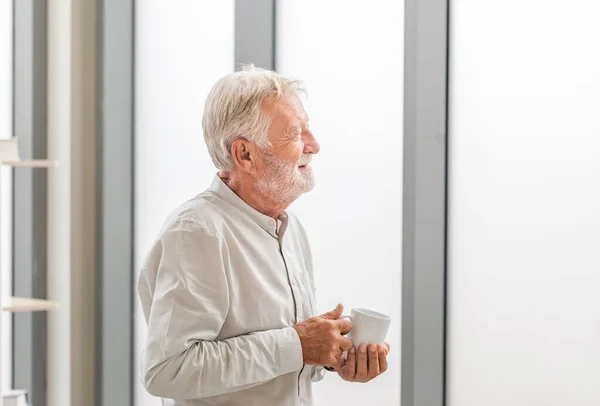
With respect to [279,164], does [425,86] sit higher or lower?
higher

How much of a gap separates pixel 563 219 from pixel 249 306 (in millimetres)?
907

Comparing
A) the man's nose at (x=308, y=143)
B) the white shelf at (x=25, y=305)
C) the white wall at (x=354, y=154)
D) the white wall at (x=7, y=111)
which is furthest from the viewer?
the white wall at (x=7, y=111)

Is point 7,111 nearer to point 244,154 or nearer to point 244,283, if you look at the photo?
point 244,154

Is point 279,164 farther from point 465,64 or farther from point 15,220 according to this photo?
point 15,220

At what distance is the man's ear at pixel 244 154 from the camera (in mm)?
1626

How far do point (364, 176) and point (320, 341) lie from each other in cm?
99

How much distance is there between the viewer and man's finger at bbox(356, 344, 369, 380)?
1.59 meters

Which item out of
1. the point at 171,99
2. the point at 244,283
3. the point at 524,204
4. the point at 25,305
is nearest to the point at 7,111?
the point at 171,99

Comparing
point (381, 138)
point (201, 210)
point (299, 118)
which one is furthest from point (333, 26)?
point (201, 210)

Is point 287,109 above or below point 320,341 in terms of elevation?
above

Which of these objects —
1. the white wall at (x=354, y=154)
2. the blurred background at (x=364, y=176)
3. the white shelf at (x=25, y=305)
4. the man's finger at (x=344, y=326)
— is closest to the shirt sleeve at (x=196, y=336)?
the man's finger at (x=344, y=326)

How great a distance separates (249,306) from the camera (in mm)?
1572

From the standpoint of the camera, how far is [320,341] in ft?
5.06

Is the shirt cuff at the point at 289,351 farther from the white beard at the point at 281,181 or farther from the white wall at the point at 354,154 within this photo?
the white wall at the point at 354,154
